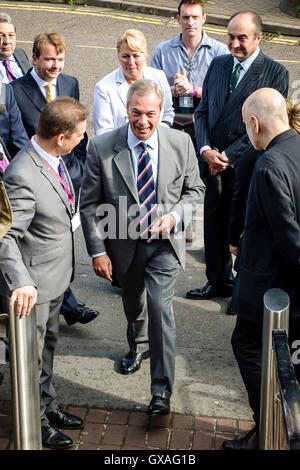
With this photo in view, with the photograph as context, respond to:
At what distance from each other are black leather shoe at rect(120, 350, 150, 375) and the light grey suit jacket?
3.28 feet

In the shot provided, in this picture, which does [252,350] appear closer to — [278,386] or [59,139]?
[278,386]

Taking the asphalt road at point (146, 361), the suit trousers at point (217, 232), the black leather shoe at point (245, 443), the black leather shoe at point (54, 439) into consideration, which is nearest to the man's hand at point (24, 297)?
the black leather shoe at point (54, 439)

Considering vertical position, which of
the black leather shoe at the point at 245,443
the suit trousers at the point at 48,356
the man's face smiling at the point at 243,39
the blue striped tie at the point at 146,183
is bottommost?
the black leather shoe at the point at 245,443

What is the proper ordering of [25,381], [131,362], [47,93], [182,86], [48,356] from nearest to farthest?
[25,381]
[48,356]
[131,362]
[47,93]
[182,86]

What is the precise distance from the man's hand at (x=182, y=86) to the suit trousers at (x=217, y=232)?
98cm

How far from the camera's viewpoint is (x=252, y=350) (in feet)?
15.7

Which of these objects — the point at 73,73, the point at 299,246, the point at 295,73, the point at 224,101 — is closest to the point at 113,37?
the point at 73,73

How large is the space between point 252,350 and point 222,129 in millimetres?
2223

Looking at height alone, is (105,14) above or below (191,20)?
below

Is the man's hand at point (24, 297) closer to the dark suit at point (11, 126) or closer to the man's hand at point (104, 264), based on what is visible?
the man's hand at point (104, 264)

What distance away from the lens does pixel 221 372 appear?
5.64 m

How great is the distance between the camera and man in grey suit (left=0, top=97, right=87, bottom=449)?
4586 millimetres

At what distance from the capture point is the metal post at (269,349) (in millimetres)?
3943

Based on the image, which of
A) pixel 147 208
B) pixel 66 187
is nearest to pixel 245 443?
pixel 147 208
